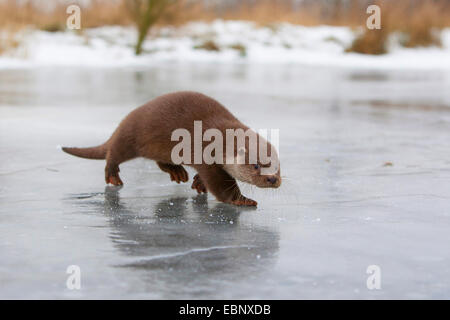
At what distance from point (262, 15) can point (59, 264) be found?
2806 cm

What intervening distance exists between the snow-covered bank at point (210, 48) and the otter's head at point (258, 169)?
12597mm

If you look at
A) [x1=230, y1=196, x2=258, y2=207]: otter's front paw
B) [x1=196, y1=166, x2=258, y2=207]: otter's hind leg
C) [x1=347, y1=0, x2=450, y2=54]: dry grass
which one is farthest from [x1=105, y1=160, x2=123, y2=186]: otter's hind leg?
[x1=347, y1=0, x2=450, y2=54]: dry grass

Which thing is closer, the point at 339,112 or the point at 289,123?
the point at 289,123

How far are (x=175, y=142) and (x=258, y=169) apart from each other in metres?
0.54

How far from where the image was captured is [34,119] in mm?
6926

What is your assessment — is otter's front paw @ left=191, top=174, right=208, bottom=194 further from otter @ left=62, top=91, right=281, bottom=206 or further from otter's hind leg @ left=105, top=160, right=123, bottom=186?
otter's hind leg @ left=105, top=160, right=123, bottom=186

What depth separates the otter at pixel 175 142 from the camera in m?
3.57

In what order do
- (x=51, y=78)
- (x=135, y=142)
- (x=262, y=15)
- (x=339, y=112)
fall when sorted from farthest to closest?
(x=262, y=15), (x=51, y=78), (x=339, y=112), (x=135, y=142)

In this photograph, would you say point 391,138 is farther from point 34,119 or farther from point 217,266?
point 217,266

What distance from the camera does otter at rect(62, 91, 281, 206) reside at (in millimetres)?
3570

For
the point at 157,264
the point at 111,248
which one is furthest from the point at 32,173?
the point at 157,264

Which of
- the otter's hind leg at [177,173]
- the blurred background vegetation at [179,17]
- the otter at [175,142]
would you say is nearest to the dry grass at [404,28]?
the blurred background vegetation at [179,17]

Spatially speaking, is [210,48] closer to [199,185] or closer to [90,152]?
[90,152]

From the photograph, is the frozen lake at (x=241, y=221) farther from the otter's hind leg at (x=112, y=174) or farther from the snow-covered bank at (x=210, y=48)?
the snow-covered bank at (x=210, y=48)
